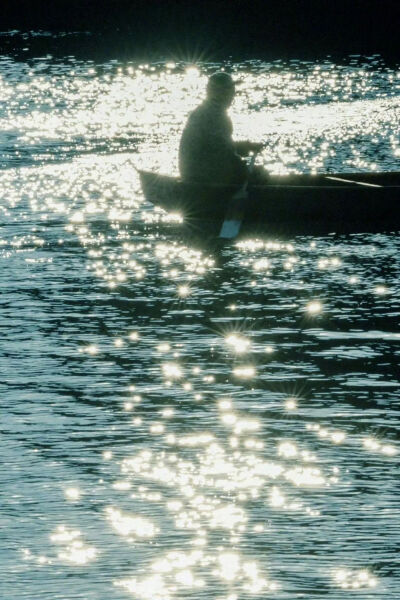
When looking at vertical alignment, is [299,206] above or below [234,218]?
above

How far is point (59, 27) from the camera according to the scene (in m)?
57.2

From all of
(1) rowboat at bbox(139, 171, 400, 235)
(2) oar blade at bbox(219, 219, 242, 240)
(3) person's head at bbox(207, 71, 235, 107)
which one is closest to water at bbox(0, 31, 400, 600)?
(2) oar blade at bbox(219, 219, 242, 240)

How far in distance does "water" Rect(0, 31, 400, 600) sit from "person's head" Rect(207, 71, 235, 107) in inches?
62.4

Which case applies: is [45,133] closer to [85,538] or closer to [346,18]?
[85,538]

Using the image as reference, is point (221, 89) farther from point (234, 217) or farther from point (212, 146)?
point (234, 217)

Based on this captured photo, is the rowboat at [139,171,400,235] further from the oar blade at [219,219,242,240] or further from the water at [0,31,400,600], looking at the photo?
the water at [0,31,400,600]

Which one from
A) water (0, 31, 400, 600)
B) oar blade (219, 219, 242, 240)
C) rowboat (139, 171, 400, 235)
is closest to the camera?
water (0, 31, 400, 600)

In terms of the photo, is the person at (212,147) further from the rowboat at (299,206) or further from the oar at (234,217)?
the oar at (234,217)

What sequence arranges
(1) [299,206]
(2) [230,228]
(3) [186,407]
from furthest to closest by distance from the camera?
(1) [299,206] → (2) [230,228] → (3) [186,407]

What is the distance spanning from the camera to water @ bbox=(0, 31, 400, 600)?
7805mm

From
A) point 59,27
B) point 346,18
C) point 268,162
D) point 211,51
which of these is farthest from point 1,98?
point 346,18

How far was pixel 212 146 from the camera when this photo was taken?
17641 mm

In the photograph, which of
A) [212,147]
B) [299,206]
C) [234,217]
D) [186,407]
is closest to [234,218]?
[234,217]

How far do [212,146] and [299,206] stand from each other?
1.14 m
